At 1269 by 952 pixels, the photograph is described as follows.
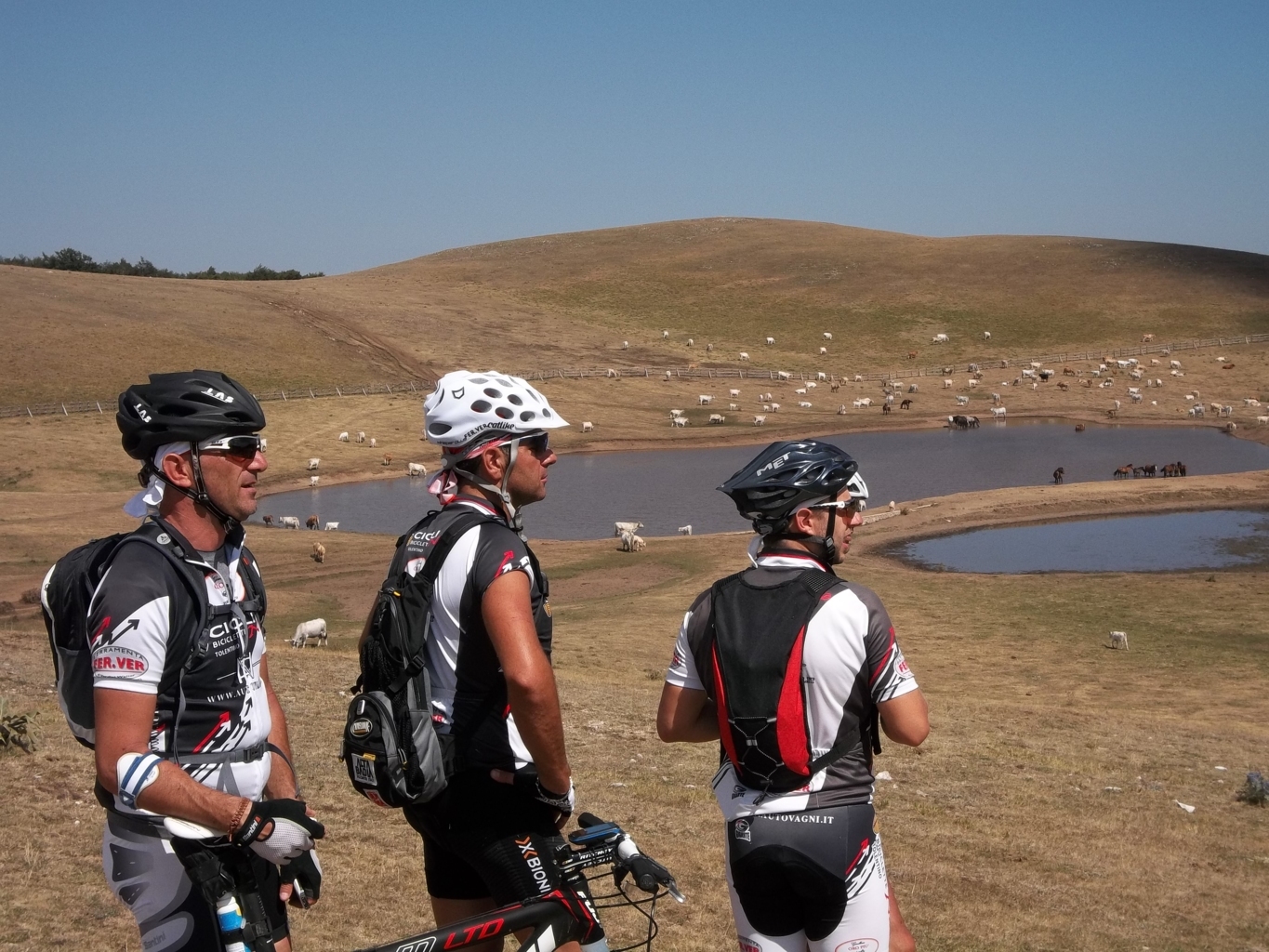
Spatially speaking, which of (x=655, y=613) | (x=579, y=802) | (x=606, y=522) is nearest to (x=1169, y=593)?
(x=655, y=613)

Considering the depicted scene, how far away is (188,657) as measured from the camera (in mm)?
3896

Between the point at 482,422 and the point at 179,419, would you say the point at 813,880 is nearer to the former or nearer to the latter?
the point at 482,422

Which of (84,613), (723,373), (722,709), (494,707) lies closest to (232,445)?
(84,613)

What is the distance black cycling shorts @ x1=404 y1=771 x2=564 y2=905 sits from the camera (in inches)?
165

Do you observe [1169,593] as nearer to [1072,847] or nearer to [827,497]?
[1072,847]

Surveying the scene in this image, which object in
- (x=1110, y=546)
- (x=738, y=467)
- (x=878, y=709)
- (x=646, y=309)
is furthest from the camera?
(x=646, y=309)

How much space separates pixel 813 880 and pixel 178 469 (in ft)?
8.19

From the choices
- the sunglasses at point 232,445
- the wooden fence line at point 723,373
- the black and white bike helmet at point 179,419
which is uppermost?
the wooden fence line at point 723,373

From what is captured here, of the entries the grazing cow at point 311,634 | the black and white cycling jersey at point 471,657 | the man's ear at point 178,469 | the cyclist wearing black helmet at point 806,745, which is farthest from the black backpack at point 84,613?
the grazing cow at point 311,634

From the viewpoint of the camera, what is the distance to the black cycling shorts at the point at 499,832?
13.8 ft

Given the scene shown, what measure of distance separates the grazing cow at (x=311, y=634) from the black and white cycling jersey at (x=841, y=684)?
57.3 ft

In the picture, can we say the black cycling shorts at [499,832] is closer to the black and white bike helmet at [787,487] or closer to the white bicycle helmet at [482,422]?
the white bicycle helmet at [482,422]

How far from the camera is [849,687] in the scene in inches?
159

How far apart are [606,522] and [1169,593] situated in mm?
18883
